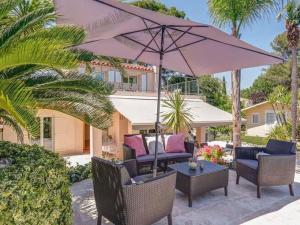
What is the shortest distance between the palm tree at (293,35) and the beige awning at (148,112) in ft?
22.9

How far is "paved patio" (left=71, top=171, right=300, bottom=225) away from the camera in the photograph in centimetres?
697

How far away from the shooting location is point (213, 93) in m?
46.4

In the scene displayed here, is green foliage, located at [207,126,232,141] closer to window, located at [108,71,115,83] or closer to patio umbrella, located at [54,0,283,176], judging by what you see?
window, located at [108,71,115,83]

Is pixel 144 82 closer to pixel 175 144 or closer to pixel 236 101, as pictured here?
pixel 236 101

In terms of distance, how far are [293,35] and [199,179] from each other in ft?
41.7

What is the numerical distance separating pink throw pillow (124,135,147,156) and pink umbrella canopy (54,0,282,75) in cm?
348

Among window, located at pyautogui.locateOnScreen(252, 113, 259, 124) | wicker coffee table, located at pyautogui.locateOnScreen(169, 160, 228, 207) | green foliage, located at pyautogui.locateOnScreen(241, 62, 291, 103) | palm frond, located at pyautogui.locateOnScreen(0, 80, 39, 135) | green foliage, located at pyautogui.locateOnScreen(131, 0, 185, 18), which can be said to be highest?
green foliage, located at pyautogui.locateOnScreen(131, 0, 185, 18)

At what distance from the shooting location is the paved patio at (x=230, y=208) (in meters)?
6.97

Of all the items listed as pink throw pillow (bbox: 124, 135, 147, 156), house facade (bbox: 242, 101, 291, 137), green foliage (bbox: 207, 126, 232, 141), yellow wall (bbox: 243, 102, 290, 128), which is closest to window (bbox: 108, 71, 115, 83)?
pink throw pillow (bbox: 124, 135, 147, 156)

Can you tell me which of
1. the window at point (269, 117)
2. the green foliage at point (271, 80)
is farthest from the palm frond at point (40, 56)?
the green foliage at point (271, 80)

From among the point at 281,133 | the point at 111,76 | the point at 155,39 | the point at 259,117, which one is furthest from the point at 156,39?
the point at 259,117

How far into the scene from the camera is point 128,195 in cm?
552

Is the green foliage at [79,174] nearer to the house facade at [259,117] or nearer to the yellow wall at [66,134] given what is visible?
the yellow wall at [66,134]

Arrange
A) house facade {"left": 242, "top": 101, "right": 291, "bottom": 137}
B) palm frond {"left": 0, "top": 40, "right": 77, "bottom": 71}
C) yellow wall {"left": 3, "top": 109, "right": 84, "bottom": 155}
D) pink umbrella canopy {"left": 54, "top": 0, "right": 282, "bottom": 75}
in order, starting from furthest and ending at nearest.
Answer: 1. house facade {"left": 242, "top": 101, "right": 291, "bottom": 137}
2. yellow wall {"left": 3, "top": 109, "right": 84, "bottom": 155}
3. pink umbrella canopy {"left": 54, "top": 0, "right": 282, "bottom": 75}
4. palm frond {"left": 0, "top": 40, "right": 77, "bottom": 71}
